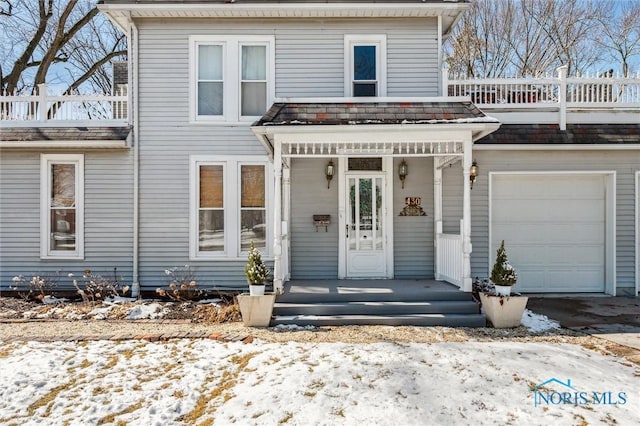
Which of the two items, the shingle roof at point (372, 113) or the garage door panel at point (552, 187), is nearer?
the shingle roof at point (372, 113)

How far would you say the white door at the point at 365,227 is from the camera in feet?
27.2

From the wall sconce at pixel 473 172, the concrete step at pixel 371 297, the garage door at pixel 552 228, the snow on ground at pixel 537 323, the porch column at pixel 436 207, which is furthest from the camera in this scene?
the garage door at pixel 552 228

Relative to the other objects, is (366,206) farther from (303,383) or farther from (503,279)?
(303,383)

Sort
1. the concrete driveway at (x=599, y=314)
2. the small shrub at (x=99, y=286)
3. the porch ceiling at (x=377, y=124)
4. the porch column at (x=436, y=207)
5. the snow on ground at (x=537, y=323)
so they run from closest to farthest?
the concrete driveway at (x=599, y=314), the snow on ground at (x=537, y=323), the porch ceiling at (x=377, y=124), the small shrub at (x=99, y=286), the porch column at (x=436, y=207)

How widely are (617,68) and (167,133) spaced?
21.2 meters

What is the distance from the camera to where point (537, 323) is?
639 centimetres

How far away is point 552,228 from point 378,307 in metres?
4.46

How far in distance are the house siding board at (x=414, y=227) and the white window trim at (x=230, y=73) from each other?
3.15m

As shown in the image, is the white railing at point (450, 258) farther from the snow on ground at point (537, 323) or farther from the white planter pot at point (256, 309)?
the white planter pot at point (256, 309)

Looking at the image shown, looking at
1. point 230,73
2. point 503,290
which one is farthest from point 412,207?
point 230,73

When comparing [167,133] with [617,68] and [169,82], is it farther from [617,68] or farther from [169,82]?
[617,68]

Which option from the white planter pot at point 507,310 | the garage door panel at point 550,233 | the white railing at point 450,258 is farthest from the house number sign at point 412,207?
the white planter pot at point 507,310

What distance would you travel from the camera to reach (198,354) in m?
5.07

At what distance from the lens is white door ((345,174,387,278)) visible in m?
8.28
